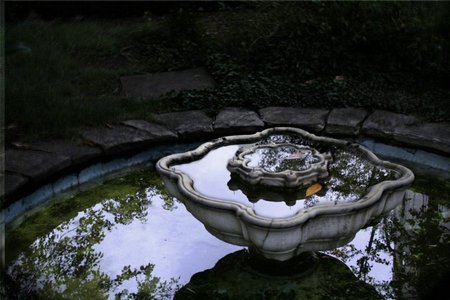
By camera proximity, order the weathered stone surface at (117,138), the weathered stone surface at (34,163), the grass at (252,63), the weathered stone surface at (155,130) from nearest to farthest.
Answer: the weathered stone surface at (34,163), the weathered stone surface at (117,138), the weathered stone surface at (155,130), the grass at (252,63)

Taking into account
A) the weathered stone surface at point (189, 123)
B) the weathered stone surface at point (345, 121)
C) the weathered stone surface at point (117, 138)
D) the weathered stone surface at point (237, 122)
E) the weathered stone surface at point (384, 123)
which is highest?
the weathered stone surface at point (384, 123)

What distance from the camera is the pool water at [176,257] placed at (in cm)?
284

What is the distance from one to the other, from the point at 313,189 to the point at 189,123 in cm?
165

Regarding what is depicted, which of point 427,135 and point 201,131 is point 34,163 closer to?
point 201,131

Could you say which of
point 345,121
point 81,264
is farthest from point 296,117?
point 81,264

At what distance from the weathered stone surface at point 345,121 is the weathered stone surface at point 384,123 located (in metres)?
0.05

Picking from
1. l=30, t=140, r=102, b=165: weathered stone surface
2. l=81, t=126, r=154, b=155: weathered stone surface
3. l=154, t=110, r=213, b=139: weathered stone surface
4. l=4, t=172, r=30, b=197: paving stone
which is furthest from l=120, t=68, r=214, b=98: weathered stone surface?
l=4, t=172, r=30, b=197: paving stone

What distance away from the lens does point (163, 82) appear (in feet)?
16.7

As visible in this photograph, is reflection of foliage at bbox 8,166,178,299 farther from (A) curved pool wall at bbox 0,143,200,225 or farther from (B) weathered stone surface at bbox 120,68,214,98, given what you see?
(B) weathered stone surface at bbox 120,68,214,98

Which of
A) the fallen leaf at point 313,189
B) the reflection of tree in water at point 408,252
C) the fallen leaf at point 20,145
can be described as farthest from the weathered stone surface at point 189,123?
the fallen leaf at point 313,189

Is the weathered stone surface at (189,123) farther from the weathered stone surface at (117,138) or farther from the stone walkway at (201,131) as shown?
the weathered stone surface at (117,138)

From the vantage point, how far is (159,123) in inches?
169

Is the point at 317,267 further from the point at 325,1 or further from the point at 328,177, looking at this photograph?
the point at 325,1

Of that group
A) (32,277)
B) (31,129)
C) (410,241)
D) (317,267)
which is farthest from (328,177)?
(31,129)
